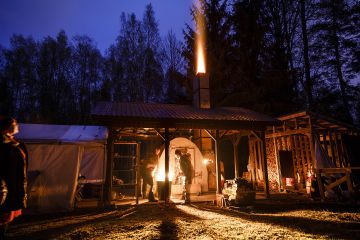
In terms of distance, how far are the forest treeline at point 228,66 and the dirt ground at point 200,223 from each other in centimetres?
1196

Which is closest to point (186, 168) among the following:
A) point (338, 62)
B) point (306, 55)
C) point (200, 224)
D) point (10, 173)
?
point (200, 224)

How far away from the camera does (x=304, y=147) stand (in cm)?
1256

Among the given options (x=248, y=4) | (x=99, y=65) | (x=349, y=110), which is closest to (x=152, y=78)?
(x=99, y=65)

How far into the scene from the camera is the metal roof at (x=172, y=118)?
31.6 feet

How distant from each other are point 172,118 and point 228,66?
12897 mm

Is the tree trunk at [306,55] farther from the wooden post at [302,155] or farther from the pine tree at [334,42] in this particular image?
the wooden post at [302,155]

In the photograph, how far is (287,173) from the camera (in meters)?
12.9

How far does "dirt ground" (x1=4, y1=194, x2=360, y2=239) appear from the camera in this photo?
559 cm

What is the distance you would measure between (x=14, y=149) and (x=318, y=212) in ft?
26.7

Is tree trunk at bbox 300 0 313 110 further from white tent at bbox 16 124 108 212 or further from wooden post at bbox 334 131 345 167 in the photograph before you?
white tent at bbox 16 124 108 212

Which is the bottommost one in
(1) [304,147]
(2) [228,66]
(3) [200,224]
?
(3) [200,224]

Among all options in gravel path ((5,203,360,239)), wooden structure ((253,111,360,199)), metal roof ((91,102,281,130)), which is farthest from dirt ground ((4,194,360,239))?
wooden structure ((253,111,360,199))

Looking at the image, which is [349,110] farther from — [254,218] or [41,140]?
[41,140]

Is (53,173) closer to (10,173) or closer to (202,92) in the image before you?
(10,173)
